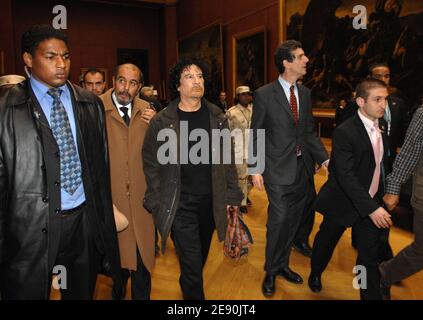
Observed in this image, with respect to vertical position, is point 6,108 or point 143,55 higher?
point 143,55

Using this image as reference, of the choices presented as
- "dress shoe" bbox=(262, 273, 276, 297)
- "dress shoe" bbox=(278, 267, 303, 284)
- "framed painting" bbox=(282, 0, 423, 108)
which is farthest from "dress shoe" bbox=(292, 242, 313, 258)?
"framed painting" bbox=(282, 0, 423, 108)

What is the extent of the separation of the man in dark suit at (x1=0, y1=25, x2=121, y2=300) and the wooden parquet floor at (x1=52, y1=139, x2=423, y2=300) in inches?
50.2

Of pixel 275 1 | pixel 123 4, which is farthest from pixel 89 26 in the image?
pixel 275 1

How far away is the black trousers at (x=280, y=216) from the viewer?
10.9 feet

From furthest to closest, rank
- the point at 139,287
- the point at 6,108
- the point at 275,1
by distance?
1. the point at 275,1
2. the point at 139,287
3. the point at 6,108

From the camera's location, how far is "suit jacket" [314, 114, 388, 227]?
269 cm

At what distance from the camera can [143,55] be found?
17.6m

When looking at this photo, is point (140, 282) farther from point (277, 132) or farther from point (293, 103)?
point (293, 103)

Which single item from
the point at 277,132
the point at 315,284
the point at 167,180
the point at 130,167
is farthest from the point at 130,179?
the point at 315,284

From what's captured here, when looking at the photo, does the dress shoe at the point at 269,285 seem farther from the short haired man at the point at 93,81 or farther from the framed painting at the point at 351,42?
the framed painting at the point at 351,42

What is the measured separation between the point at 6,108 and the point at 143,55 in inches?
652

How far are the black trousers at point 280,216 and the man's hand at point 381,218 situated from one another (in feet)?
2.79

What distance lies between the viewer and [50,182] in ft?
6.52

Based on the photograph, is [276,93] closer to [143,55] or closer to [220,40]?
[220,40]
